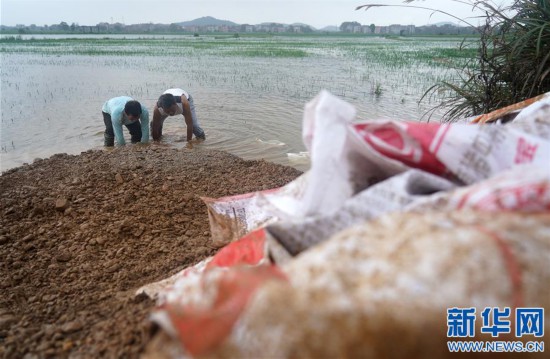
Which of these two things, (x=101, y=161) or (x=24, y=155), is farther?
(x=24, y=155)

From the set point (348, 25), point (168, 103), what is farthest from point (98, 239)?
point (348, 25)

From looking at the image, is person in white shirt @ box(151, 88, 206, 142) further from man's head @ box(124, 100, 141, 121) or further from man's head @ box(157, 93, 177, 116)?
man's head @ box(124, 100, 141, 121)

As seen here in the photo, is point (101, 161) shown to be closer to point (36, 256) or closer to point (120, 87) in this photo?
point (36, 256)

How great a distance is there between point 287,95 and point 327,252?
9973mm

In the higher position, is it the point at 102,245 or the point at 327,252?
the point at 327,252

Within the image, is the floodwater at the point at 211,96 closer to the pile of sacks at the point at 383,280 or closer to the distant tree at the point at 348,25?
the pile of sacks at the point at 383,280

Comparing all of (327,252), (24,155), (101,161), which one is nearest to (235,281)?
(327,252)

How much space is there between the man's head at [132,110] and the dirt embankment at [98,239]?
35.5 inches

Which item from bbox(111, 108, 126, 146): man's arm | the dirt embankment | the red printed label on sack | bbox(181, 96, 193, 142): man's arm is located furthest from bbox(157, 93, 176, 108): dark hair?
the red printed label on sack

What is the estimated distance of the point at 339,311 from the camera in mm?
675

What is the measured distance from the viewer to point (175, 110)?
6.08 meters

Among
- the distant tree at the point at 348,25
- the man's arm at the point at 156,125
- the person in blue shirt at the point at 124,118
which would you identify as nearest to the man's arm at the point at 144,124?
the person in blue shirt at the point at 124,118

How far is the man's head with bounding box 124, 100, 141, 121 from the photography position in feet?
18.2

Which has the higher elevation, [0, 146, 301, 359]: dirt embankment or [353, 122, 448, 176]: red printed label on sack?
[353, 122, 448, 176]: red printed label on sack
